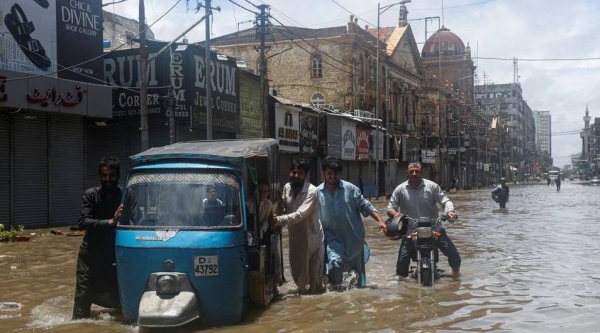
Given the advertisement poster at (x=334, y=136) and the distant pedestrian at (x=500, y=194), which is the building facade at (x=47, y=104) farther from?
the advertisement poster at (x=334, y=136)

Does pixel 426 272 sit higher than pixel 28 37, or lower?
lower

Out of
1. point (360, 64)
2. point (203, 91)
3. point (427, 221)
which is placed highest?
point (360, 64)

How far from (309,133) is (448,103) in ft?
148

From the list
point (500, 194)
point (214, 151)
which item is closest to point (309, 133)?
point (500, 194)

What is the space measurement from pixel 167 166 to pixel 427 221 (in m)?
3.59

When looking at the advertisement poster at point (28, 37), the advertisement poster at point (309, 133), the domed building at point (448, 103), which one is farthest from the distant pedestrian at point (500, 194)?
the domed building at point (448, 103)

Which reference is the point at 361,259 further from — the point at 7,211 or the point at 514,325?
the point at 7,211

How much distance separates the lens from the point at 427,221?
9.05 meters

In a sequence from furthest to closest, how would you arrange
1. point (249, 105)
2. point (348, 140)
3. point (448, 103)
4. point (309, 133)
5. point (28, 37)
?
1. point (448, 103)
2. point (348, 140)
3. point (309, 133)
4. point (249, 105)
5. point (28, 37)

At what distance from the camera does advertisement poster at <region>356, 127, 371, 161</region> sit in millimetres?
47781

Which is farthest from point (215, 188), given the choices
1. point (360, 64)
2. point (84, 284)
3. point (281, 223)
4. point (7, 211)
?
point (360, 64)

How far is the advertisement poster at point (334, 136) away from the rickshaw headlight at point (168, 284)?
1388 inches

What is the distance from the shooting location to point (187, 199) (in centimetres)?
706

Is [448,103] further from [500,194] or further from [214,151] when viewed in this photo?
[214,151]
